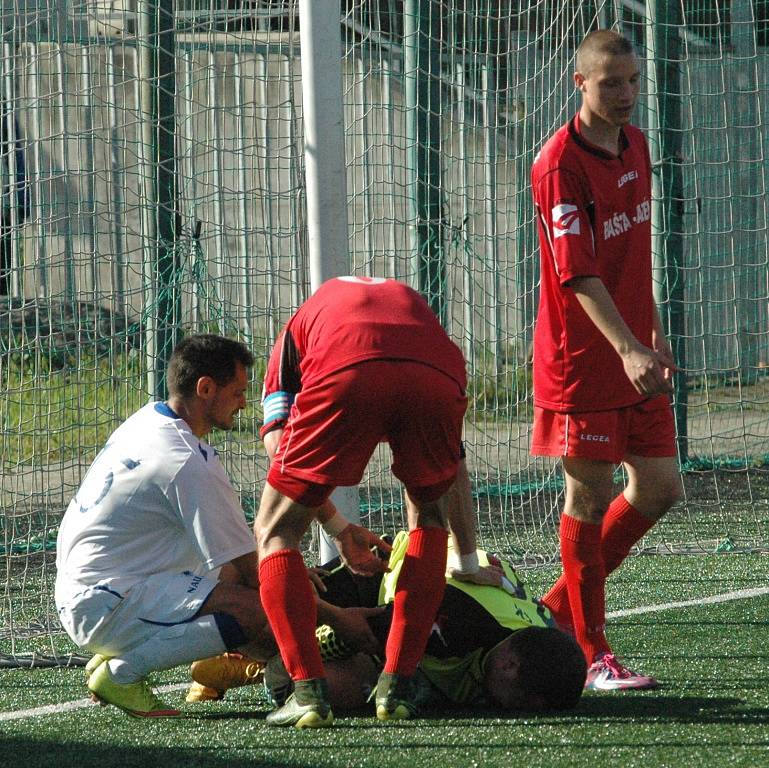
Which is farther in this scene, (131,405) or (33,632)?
(131,405)

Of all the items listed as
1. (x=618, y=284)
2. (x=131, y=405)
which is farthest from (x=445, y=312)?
(x=618, y=284)

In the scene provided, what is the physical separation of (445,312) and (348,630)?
3.95m

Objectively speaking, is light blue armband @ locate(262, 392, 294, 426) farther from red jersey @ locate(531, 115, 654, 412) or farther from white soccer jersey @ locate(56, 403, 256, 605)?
red jersey @ locate(531, 115, 654, 412)

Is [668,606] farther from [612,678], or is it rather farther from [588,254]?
[588,254]

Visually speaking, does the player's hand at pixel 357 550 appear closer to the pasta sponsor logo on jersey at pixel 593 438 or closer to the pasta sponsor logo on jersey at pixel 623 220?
the pasta sponsor logo on jersey at pixel 593 438

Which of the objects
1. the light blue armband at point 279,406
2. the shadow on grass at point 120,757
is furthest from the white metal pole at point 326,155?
the shadow on grass at point 120,757

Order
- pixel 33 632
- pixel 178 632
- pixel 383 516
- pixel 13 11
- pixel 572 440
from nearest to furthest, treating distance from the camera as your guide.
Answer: pixel 178 632 < pixel 572 440 < pixel 33 632 < pixel 13 11 < pixel 383 516

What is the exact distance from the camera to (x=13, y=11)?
5645 mm

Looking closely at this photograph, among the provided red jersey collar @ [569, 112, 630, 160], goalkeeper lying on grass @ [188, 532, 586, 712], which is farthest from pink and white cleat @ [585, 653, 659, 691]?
red jersey collar @ [569, 112, 630, 160]

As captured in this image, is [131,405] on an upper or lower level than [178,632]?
upper

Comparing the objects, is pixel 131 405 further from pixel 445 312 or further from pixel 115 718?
pixel 115 718

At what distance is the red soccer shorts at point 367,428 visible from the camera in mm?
3408

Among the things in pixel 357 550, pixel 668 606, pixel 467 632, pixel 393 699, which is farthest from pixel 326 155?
pixel 668 606

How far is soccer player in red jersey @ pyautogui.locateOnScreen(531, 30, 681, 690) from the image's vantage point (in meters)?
3.90
